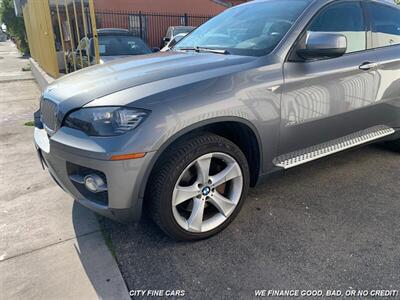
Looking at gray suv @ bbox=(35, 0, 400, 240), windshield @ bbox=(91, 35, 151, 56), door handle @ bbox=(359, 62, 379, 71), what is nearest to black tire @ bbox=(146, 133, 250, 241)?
gray suv @ bbox=(35, 0, 400, 240)

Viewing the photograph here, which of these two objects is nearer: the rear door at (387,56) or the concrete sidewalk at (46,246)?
the concrete sidewalk at (46,246)

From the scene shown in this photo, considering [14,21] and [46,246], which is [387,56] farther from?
[14,21]

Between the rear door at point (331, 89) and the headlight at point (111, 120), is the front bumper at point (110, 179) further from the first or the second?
the rear door at point (331, 89)

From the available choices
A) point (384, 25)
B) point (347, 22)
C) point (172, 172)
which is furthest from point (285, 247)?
point (384, 25)

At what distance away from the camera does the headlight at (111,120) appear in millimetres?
1931

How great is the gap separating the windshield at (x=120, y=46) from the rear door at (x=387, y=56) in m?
5.73

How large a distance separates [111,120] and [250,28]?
1.62 m

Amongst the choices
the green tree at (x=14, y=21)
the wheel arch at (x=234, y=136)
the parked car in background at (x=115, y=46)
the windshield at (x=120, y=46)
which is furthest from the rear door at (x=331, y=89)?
the green tree at (x=14, y=21)

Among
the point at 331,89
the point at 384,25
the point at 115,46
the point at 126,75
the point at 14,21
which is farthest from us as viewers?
the point at 14,21

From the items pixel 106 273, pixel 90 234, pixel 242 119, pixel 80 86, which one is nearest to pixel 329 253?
pixel 242 119

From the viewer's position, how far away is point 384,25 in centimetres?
327

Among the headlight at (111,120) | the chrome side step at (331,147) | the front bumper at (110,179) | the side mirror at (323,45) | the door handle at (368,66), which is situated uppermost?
the side mirror at (323,45)

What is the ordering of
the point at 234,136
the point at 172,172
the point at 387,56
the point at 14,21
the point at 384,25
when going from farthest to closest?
the point at 14,21, the point at 384,25, the point at 387,56, the point at 234,136, the point at 172,172

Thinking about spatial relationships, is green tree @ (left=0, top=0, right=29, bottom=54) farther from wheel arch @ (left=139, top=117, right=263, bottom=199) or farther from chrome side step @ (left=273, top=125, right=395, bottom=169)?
chrome side step @ (left=273, top=125, right=395, bottom=169)
